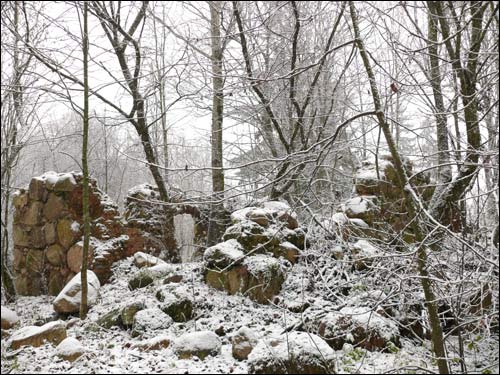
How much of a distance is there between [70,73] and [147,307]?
416 centimetres

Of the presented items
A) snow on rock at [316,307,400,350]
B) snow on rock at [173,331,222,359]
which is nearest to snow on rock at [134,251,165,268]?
snow on rock at [173,331,222,359]

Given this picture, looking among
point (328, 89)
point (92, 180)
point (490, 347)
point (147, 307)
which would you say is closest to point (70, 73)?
point (92, 180)

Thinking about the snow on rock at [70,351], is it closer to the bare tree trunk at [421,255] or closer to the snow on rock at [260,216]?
the snow on rock at [260,216]

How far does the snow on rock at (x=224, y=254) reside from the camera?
627 centimetres

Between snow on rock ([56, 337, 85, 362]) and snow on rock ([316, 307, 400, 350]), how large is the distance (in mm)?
2862

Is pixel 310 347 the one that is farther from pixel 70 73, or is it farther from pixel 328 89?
pixel 70 73

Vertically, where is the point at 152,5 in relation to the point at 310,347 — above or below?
above

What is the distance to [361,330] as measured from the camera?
15.1 feet

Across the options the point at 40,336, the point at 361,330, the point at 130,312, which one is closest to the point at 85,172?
the point at 130,312

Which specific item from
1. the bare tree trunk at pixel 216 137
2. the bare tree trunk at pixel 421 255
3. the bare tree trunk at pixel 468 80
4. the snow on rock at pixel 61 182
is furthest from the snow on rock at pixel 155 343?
the snow on rock at pixel 61 182

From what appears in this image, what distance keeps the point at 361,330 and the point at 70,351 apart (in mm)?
3416

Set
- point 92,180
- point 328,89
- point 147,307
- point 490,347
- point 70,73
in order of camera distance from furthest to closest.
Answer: point 92,180 → point 328,89 → point 70,73 → point 147,307 → point 490,347

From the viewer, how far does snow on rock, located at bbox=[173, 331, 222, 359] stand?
14.9ft

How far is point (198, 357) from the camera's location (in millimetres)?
4504
